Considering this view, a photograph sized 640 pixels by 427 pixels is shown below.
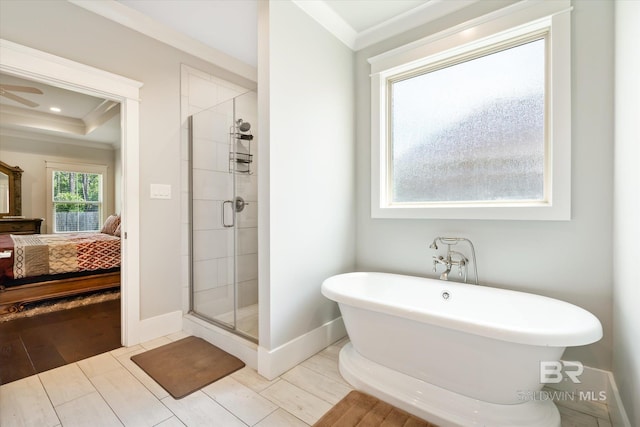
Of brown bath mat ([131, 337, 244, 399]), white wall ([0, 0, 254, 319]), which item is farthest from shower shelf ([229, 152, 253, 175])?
brown bath mat ([131, 337, 244, 399])

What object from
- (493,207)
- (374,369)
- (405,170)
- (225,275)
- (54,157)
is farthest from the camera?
(54,157)

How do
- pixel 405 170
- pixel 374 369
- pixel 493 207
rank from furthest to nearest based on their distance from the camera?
pixel 405 170, pixel 493 207, pixel 374 369

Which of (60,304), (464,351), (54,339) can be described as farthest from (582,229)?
(60,304)

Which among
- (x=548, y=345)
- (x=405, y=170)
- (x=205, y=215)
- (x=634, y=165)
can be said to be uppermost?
(x=405, y=170)

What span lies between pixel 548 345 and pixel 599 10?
1.81 meters

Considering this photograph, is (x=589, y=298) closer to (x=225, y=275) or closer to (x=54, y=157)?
(x=225, y=275)

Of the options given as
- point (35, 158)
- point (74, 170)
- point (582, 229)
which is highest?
point (35, 158)

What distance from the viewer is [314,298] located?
212 centimetres

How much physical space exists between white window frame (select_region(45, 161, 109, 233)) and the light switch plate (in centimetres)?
503

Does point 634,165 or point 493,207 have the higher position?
point 634,165

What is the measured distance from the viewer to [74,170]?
5.81 m

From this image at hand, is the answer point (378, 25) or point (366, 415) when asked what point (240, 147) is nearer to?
point (378, 25)

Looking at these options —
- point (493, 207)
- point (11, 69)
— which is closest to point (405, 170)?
point (493, 207)

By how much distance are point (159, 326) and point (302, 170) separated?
1.80 m
